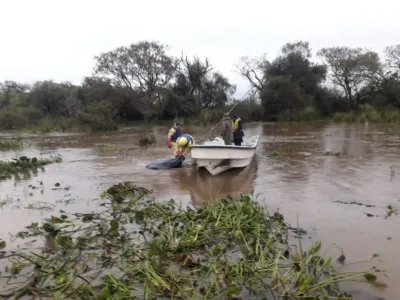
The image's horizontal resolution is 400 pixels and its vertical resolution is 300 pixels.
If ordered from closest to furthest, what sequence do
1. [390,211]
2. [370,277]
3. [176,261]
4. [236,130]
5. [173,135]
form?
[370,277], [176,261], [390,211], [173,135], [236,130]

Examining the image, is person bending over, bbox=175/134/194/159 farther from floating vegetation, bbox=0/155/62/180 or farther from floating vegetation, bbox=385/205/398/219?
floating vegetation, bbox=385/205/398/219

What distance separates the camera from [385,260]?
4289 mm

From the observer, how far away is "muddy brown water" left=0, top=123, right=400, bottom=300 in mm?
4918

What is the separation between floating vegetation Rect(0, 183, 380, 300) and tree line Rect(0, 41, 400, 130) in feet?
98.2

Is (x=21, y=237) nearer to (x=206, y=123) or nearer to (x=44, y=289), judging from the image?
(x=44, y=289)

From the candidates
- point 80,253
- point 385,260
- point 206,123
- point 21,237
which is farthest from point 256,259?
point 206,123

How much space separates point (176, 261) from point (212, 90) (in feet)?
126

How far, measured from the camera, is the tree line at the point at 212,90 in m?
36.6

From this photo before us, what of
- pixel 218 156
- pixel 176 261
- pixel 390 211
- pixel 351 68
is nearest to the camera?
pixel 176 261

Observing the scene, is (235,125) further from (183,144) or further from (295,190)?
(295,190)

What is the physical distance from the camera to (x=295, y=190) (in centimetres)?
774

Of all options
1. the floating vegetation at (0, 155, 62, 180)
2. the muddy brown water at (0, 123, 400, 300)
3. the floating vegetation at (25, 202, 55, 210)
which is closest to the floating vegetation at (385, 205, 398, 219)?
the muddy brown water at (0, 123, 400, 300)

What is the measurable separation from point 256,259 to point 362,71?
131 ft

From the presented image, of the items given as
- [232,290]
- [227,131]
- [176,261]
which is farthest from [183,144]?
[232,290]
